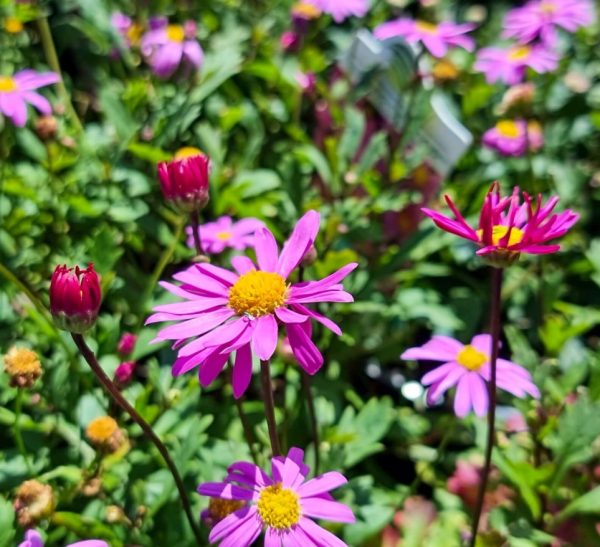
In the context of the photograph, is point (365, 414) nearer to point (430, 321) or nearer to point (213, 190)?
point (430, 321)

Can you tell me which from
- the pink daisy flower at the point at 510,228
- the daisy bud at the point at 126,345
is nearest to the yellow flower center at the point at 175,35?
the daisy bud at the point at 126,345

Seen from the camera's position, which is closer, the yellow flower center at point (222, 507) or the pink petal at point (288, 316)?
the pink petal at point (288, 316)

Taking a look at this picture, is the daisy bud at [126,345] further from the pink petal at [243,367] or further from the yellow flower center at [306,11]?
the yellow flower center at [306,11]

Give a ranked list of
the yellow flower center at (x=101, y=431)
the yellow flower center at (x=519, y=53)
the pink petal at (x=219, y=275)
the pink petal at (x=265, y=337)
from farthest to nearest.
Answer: the yellow flower center at (x=519, y=53) < the yellow flower center at (x=101, y=431) < the pink petal at (x=219, y=275) < the pink petal at (x=265, y=337)

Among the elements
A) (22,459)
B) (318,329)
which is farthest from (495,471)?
(22,459)

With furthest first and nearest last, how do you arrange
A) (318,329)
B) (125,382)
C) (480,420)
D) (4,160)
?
1. (4,160)
2. (318,329)
3. (480,420)
4. (125,382)

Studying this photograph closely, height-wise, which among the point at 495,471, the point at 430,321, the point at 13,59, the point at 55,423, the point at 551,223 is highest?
the point at 551,223
